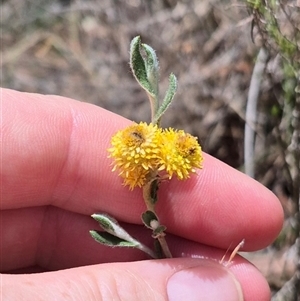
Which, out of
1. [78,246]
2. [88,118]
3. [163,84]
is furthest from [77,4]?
[78,246]

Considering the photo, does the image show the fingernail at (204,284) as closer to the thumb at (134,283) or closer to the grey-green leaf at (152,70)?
the thumb at (134,283)

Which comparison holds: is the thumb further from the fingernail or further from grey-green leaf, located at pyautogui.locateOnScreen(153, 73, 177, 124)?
grey-green leaf, located at pyautogui.locateOnScreen(153, 73, 177, 124)

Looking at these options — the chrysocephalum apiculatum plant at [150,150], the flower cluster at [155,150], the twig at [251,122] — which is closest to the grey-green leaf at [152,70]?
the chrysocephalum apiculatum plant at [150,150]

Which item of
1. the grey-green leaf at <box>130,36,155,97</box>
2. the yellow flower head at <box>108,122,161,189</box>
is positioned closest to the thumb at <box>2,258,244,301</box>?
the yellow flower head at <box>108,122,161,189</box>

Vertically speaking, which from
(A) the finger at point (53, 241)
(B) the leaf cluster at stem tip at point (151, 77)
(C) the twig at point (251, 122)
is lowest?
(A) the finger at point (53, 241)

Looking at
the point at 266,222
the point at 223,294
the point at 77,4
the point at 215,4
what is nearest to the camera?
the point at 223,294

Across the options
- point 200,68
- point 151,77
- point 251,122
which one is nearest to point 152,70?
point 151,77

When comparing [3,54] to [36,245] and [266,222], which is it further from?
[266,222]

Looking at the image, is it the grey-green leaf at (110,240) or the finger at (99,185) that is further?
the finger at (99,185)
